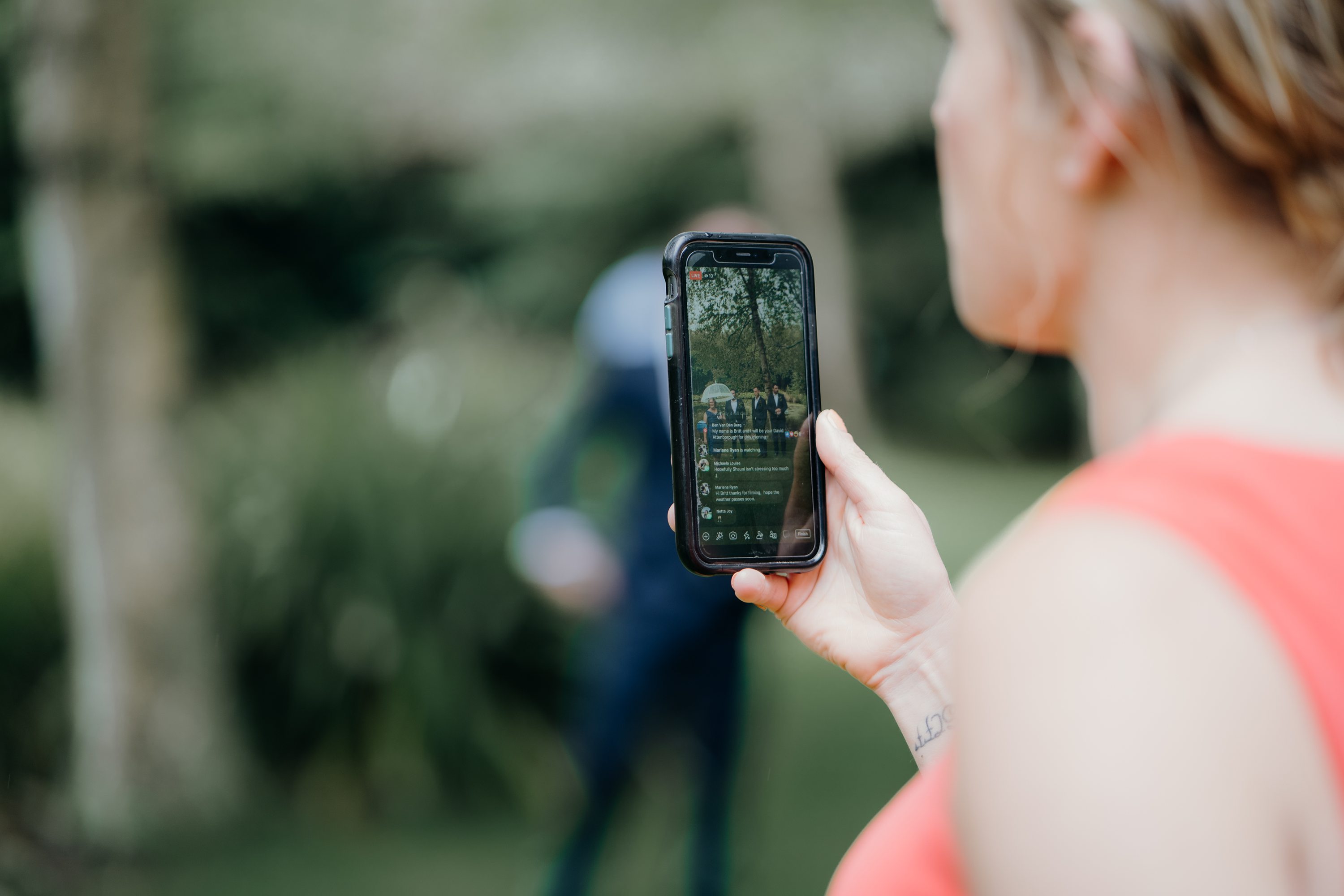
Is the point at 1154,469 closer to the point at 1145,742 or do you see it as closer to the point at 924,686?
the point at 1145,742

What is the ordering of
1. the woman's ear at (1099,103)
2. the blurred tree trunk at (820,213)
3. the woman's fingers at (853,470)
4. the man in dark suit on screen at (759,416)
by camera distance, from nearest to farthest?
the woman's ear at (1099,103) < the woman's fingers at (853,470) < the man in dark suit on screen at (759,416) < the blurred tree trunk at (820,213)

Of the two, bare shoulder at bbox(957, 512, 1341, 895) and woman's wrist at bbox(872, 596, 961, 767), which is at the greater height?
bare shoulder at bbox(957, 512, 1341, 895)

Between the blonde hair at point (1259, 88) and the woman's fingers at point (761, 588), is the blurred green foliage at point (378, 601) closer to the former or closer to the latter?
the woman's fingers at point (761, 588)

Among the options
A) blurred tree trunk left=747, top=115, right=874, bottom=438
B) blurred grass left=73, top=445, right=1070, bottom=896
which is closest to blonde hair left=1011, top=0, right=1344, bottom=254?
blurred grass left=73, top=445, right=1070, bottom=896

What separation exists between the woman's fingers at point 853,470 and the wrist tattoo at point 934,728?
248 mm

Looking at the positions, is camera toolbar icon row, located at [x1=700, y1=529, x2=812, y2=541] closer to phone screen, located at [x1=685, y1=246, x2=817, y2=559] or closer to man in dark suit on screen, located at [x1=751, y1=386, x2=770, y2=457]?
phone screen, located at [x1=685, y1=246, x2=817, y2=559]

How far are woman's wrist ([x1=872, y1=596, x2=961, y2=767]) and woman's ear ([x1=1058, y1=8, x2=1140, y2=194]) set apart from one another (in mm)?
646

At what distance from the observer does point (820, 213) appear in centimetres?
1102

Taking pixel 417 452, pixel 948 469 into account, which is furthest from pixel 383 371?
pixel 948 469

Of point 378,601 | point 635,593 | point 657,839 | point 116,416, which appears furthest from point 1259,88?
point 116,416

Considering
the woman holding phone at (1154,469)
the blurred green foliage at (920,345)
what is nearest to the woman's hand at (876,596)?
the woman holding phone at (1154,469)

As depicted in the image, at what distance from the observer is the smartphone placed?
4.73ft

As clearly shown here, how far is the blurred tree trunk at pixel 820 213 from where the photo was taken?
10.6m

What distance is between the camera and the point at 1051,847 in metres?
0.54
